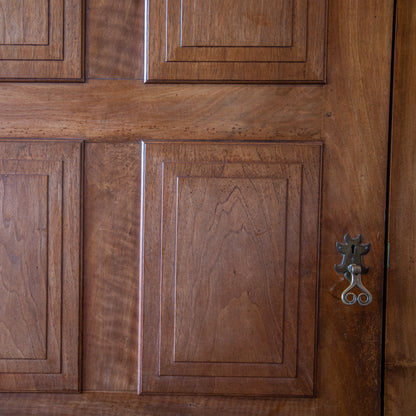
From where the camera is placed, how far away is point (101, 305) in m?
0.75

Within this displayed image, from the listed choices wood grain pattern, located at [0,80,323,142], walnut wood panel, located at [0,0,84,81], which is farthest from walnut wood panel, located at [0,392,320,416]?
walnut wood panel, located at [0,0,84,81]

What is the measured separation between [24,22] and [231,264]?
0.53 m

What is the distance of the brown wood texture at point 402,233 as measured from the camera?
732 millimetres

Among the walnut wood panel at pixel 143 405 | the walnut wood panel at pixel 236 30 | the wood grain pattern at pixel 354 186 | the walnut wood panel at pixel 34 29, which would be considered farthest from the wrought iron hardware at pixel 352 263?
the walnut wood panel at pixel 34 29

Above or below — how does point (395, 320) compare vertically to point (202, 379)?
above

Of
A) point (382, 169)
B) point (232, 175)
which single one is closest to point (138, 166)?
point (232, 175)

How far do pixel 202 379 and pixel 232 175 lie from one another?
0.35 m

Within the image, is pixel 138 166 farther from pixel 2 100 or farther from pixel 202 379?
pixel 202 379

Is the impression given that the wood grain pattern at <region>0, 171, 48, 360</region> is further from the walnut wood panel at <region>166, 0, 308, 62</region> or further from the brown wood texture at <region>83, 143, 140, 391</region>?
the walnut wood panel at <region>166, 0, 308, 62</region>

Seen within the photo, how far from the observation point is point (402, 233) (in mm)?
743

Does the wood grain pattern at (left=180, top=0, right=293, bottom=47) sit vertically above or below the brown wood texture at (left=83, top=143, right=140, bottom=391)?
above

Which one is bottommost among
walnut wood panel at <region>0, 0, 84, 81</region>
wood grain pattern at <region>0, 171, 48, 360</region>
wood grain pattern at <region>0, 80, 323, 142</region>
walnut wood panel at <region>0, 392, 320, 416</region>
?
walnut wood panel at <region>0, 392, 320, 416</region>

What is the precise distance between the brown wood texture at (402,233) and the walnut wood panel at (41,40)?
532mm

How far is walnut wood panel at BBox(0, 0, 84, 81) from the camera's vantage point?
2.39ft
